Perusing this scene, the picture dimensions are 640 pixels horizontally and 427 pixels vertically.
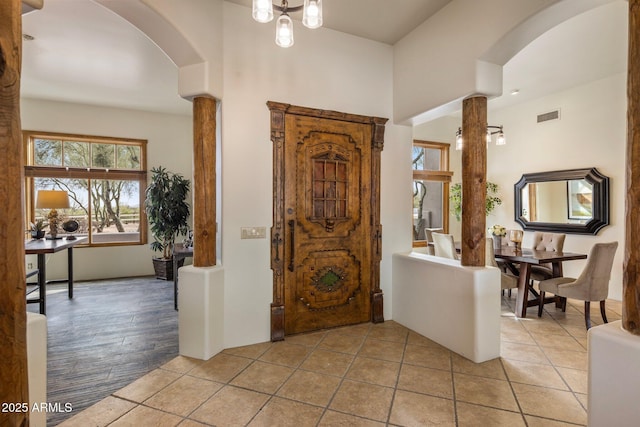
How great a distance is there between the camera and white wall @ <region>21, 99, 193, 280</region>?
540 cm

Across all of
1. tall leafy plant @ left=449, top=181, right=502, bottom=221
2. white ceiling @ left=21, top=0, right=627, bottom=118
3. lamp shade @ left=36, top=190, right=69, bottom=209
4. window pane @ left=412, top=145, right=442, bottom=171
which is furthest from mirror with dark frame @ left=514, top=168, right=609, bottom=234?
lamp shade @ left=36, top=190, right=69, bottom=209

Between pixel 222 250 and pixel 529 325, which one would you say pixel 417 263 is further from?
pixel 222 250

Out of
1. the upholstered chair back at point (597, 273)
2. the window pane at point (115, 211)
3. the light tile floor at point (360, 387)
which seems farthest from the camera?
the window pane at point (115, 211)

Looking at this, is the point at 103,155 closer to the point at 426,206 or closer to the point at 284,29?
the point at 284,29

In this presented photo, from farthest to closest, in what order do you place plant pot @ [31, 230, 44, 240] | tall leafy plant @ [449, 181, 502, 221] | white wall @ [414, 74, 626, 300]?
tall leafy plant @ [449, 181, 502, 221]
white wall @ [414, 74, 626, 300]
plant pot @ [31, 230, 44, 240]

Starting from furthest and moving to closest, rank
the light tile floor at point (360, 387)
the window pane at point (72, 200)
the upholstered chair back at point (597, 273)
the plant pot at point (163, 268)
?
the plant pot at point (163, 268) → the window pane at point (72, 200) → the upholstered chair back at point (597, 273) → the light tile floor at point (360, 387)

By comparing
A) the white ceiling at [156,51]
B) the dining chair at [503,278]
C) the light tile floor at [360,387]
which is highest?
the white ceiling at [156,51]

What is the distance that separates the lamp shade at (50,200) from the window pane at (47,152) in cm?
133

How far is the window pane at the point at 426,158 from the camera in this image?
645cm

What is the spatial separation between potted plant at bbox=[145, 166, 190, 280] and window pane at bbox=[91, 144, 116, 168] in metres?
0.87

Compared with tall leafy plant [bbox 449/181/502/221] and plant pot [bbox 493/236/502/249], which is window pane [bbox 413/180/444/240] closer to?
tall leafy plant [bbox 449/181/502/221]

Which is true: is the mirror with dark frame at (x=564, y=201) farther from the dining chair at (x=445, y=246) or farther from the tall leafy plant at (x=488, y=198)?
the dining chair at (x=445, y=246)

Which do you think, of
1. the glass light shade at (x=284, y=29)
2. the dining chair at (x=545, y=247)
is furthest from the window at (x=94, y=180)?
the dining chair at (x=545, y=247)

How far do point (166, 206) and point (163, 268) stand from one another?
1222 mm
